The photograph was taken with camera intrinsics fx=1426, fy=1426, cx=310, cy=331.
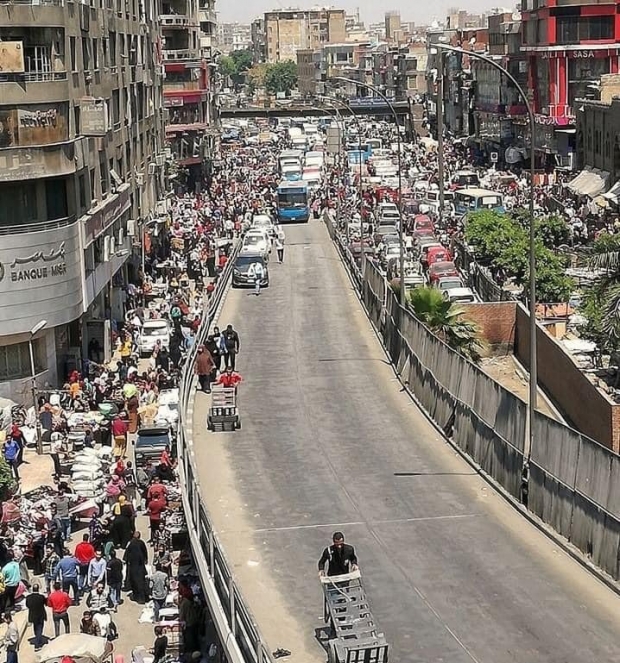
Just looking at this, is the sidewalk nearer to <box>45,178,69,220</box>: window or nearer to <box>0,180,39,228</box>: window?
<box>0,180,39,228</box>: window

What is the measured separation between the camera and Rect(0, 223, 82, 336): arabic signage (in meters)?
34.8

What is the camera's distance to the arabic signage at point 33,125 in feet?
114

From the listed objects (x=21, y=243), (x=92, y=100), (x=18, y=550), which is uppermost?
(x=92, y=100)

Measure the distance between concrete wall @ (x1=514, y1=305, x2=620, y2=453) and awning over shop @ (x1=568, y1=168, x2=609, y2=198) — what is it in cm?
3219

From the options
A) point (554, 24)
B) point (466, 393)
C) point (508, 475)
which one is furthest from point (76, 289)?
point (554, 24)

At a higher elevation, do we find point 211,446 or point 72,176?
point 72,176

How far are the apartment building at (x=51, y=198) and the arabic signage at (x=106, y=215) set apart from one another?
5cm

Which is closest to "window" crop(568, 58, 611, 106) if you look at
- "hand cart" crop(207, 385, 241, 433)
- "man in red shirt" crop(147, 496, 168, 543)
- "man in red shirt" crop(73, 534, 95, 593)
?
"hand cart" crop(207, 385, 241, 433)

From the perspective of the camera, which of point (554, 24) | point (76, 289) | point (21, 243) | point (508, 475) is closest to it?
point (508, 475)

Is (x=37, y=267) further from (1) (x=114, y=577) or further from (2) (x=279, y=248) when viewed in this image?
(2) (x=279, y=248)

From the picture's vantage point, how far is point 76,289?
123 feet

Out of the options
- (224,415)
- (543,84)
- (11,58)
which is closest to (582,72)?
(543,84)

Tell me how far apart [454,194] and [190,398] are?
1809 inches

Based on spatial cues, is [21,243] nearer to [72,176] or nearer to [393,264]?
[72,176]
